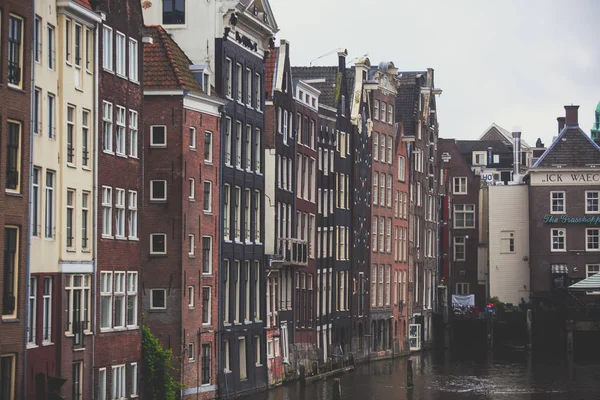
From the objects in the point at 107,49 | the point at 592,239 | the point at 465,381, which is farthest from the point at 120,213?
the point at 592,239

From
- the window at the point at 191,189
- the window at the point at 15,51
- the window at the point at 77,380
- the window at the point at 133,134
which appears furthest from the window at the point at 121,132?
the window at the point at 15,51

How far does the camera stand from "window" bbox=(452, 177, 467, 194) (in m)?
137

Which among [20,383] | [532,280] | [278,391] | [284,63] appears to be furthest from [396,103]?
[20,383]

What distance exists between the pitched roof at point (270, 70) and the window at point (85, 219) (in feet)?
81.5

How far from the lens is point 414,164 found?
110250 millimetres

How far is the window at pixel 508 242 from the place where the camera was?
123688 millimetres

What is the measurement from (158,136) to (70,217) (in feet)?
35.8

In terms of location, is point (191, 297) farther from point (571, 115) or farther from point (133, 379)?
point (571, 115)

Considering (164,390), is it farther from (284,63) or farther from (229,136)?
(284,63)

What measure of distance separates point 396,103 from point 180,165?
180 ft

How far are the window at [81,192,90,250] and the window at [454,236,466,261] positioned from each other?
89.9 metres

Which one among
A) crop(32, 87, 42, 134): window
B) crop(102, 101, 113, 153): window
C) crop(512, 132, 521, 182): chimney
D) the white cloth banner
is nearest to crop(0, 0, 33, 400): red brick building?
crop(32, 87, 42, 134): window

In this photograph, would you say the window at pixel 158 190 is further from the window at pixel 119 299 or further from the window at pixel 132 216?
the window at pixel 119 299

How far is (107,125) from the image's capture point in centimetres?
5081
